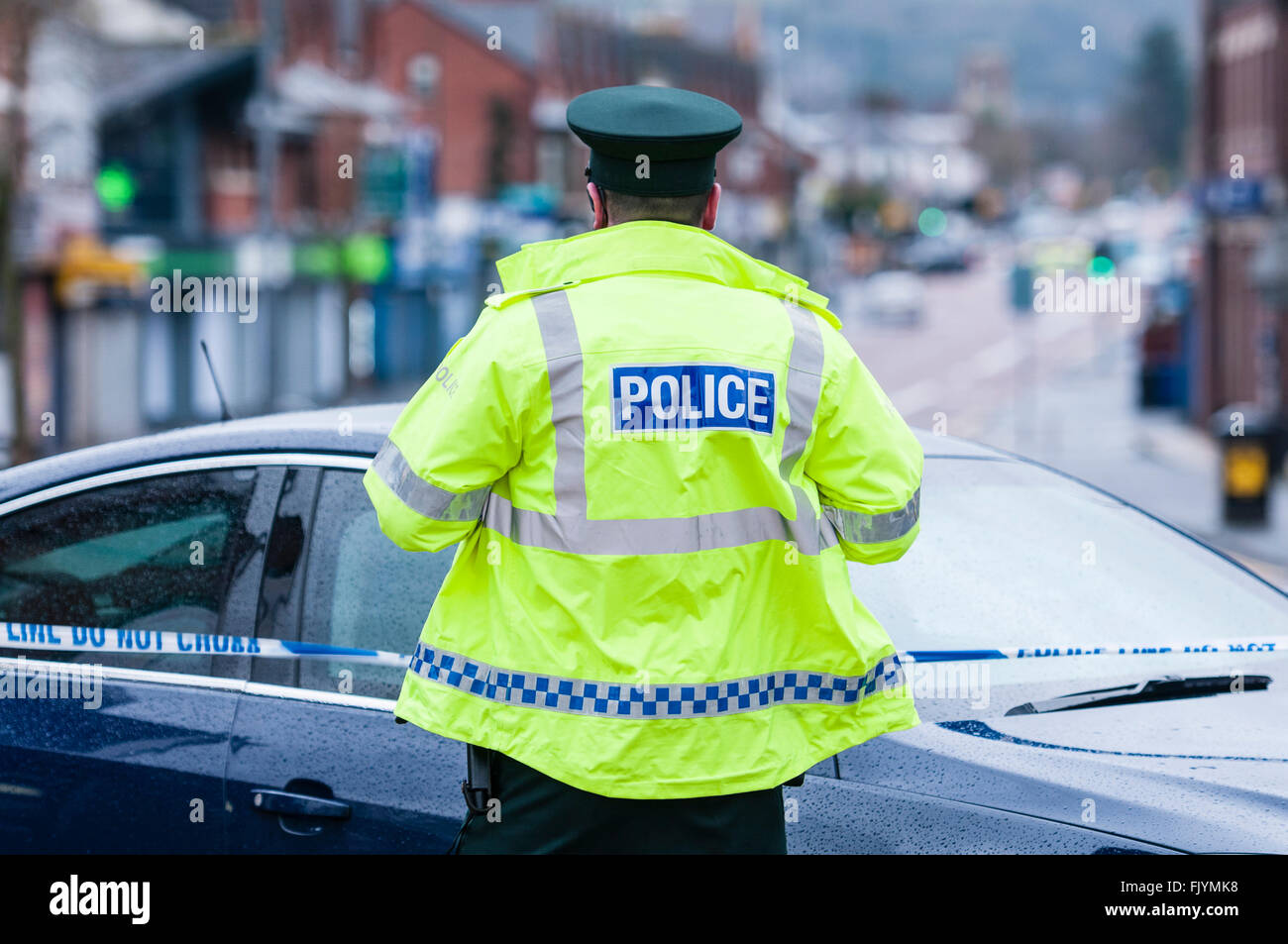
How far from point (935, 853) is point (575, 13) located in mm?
65496

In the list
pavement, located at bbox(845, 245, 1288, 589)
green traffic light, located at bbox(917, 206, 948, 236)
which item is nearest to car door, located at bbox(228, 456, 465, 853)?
pavement, located at bbox(845, 245, 1288, 589)

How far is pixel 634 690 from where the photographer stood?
8.43 ft

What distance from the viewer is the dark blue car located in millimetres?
3139

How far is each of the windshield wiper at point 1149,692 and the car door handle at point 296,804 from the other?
130 cm


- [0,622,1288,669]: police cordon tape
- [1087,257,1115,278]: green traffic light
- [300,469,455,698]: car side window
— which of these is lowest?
[0,622,1288,669]: police cordon tape

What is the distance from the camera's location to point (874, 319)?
67125mm

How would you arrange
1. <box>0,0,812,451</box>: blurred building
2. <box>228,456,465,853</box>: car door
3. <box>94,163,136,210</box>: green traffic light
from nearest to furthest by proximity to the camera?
<box>228,456,465,853</box>: car door
<box>94,163,136,210</box>: green traffic light
<box>0,0,812,451</box>: blurred building

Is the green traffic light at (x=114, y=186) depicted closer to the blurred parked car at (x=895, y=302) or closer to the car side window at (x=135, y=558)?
the car side window at (x=135, y=558)

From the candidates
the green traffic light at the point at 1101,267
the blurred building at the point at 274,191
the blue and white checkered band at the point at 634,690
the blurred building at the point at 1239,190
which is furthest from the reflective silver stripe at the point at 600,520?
the blurred building at the point at 1239,190

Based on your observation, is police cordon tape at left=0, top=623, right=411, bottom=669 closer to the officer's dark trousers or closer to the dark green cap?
the officer's dark trousers

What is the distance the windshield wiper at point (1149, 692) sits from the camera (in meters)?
3.45

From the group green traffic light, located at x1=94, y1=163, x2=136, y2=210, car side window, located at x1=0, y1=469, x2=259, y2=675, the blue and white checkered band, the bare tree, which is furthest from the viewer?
the bare tree

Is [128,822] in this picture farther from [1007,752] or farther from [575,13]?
[575,13]

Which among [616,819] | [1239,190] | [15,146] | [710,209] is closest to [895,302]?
[1239,190]
